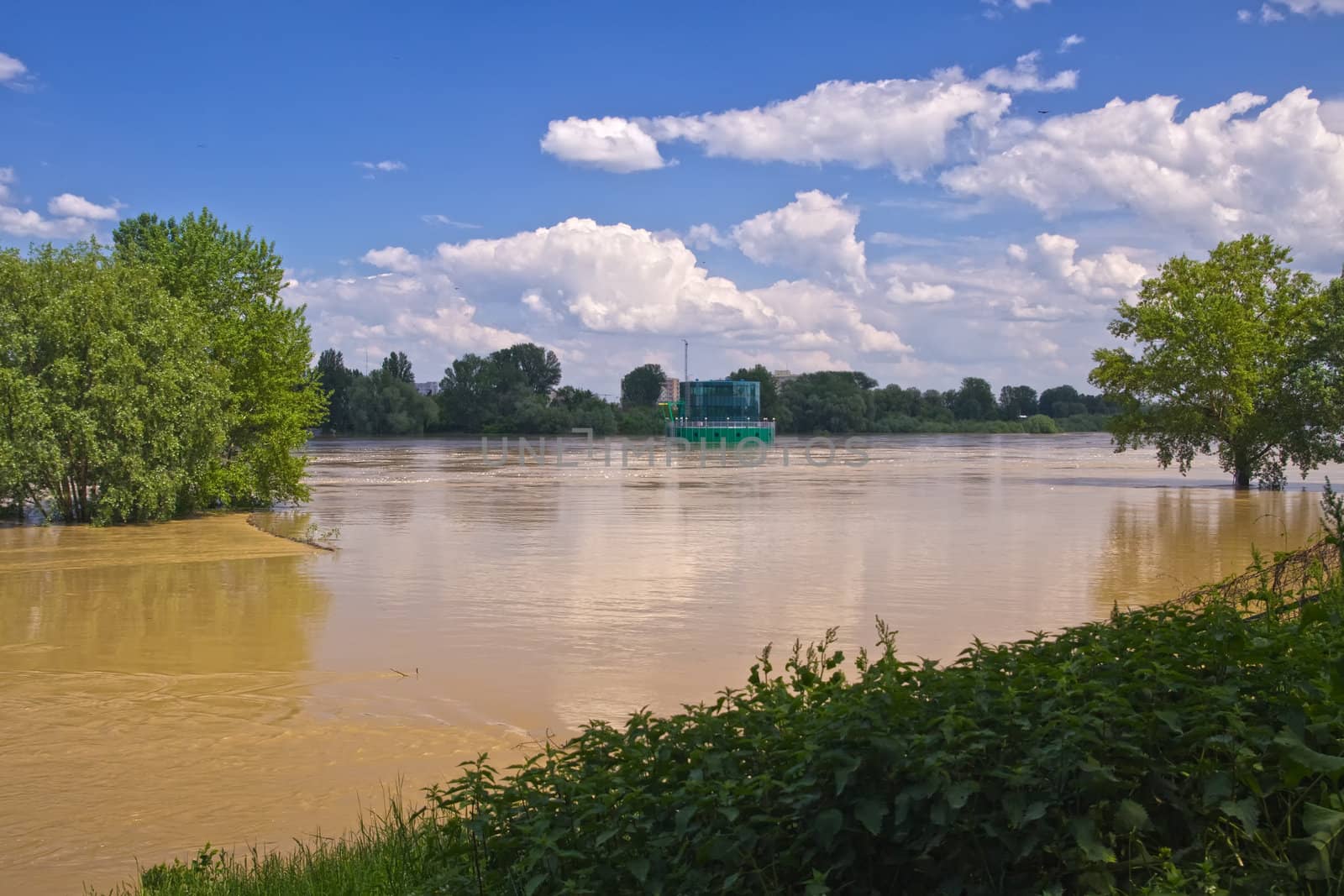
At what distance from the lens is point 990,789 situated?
3.85 metres

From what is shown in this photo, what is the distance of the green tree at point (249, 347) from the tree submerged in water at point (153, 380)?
0.04 metres

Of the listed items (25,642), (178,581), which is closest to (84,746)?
(25,642)

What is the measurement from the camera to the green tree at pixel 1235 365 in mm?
37500

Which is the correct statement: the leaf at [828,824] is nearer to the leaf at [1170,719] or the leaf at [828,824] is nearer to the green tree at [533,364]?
the leaf at [1170,719]

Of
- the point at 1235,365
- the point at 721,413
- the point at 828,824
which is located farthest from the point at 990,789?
the point at 721,413

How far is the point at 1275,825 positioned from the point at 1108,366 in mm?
41573

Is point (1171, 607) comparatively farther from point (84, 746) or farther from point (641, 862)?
point (84, 746)

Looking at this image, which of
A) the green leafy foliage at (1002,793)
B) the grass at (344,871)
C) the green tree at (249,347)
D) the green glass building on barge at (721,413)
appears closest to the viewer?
the green leafy foliage at (1002,793)

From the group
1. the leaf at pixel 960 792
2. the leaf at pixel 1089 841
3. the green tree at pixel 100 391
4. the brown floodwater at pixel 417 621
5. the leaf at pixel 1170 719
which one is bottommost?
the brown floodwater at pixel 417 621

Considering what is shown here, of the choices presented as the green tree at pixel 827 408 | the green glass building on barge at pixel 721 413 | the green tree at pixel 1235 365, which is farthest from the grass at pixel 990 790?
the green tree at pixel 827 408

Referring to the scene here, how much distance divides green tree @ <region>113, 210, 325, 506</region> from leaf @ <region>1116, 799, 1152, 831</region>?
31545mm

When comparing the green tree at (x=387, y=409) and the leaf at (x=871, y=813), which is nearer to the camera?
the leaf at (x=871, y=813)

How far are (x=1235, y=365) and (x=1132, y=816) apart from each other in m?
39.5

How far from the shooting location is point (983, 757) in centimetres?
396
